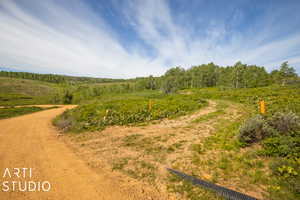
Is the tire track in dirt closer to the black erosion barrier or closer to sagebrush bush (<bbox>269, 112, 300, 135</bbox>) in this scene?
the black erosion barrier

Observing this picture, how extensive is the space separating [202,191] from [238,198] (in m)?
0.76

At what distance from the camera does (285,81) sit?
139 ft

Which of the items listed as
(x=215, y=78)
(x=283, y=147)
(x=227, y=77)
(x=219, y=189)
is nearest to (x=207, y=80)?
(x=215, y=78)

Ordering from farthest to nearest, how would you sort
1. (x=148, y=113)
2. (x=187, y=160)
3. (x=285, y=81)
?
(x=285, y=81) → (x=148, y=113) → (x=187, y=160)

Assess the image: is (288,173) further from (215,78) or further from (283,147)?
(215,78)

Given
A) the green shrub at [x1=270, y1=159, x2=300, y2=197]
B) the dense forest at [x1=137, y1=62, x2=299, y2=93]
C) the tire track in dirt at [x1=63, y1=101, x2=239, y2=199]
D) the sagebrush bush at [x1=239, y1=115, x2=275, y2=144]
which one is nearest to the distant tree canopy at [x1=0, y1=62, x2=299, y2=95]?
the dense forest at [x1=137, y1=62, x2=299, y2=93]

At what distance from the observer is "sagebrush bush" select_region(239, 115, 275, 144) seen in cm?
499

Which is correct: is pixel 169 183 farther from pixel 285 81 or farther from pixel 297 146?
pixel 285 81

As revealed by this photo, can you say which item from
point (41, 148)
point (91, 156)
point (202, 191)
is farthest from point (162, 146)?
point (41, 148)

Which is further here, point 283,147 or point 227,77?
point 227,77

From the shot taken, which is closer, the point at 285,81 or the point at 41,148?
the point at 41,148

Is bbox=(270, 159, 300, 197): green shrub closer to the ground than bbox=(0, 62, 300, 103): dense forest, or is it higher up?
closer to the ground

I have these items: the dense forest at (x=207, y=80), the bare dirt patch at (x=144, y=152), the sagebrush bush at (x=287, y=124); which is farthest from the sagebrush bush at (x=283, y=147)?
the dense forest at (x=207, y=80)

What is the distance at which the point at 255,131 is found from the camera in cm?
520
